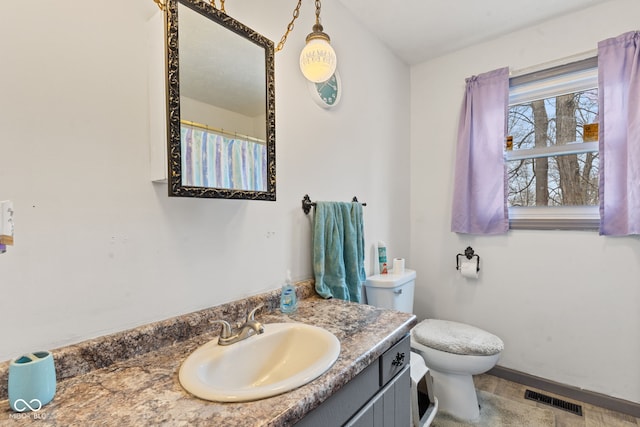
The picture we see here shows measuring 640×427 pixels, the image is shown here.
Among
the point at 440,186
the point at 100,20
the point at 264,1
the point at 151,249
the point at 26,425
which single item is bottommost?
the point at 26,425

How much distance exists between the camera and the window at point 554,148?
73.9 inches

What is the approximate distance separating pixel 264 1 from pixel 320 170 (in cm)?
75

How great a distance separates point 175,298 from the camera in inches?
39.6

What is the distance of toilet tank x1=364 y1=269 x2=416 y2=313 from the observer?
1.78 metres

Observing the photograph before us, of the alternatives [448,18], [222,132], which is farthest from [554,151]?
[222,132]

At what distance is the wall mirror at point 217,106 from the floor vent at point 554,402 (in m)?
2.01

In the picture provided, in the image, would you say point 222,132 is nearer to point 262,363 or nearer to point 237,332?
point 237,332

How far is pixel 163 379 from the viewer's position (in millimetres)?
768

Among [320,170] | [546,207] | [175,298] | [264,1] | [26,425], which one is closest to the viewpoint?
[26,425]

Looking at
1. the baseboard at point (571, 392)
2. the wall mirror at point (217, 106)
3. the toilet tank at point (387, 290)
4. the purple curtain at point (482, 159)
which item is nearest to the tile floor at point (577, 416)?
the baseboard at point (571, 392)

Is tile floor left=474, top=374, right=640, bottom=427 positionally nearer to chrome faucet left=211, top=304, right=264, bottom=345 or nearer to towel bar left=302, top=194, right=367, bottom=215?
towel bar left=302, top=194, right=367, bottom=215

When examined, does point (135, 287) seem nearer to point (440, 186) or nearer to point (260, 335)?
point (260, 335)

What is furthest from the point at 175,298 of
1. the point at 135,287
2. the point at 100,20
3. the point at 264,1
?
the point at 264,1

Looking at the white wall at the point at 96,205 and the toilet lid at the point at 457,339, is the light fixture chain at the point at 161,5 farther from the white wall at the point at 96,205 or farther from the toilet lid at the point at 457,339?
the toilet lid at the point at 457,339
